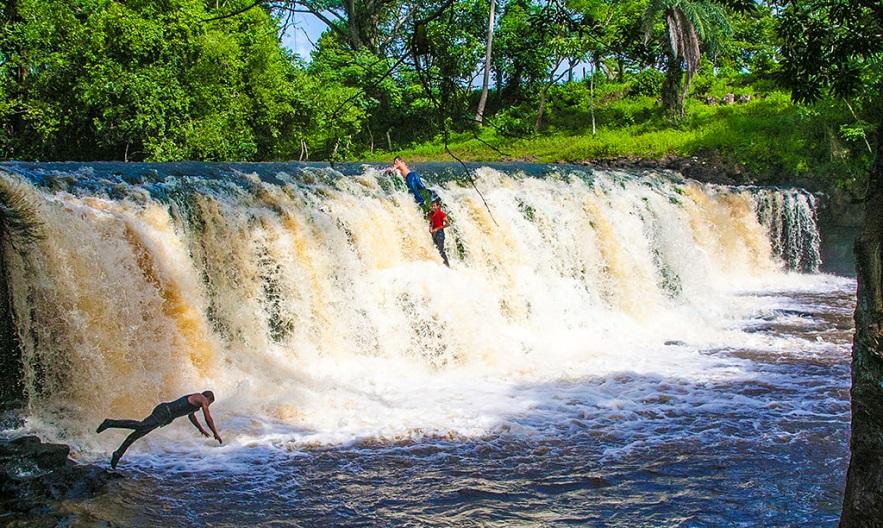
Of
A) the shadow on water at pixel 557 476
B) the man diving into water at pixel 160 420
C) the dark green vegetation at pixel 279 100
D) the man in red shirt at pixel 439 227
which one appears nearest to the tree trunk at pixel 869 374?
the shadow on water at pixel 557 476

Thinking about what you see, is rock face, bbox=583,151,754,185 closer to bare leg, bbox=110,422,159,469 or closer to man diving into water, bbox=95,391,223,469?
man diving into water, bbox=95,391,223,469

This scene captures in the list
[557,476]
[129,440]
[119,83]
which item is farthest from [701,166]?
[129,440]

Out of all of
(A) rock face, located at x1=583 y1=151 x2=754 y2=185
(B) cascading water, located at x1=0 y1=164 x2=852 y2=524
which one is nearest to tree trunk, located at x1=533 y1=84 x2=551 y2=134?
(A) rock face, located at x1=583 y1=151 x2=754 y2=185

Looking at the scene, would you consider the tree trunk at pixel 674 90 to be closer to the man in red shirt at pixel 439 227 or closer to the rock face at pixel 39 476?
the man in red shirt at pixel 439 227

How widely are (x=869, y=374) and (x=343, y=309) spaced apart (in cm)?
752

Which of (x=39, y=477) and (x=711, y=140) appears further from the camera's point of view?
(x=711, y=140)

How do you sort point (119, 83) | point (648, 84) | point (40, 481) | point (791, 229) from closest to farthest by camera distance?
point (40, 481) → point (119, 83) → point (791, 229) → point (648, 84)

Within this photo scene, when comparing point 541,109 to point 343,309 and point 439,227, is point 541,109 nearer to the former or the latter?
point 439,227

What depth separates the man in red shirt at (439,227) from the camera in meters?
11.1

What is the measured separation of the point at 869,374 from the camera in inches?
114

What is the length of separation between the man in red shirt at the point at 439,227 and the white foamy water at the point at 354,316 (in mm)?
167

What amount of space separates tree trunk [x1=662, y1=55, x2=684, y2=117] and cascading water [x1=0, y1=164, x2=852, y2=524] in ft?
37.3

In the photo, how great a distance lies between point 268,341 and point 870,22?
23.0 feet

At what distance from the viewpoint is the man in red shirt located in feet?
36.3
